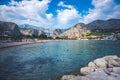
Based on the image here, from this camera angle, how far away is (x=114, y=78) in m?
15.2

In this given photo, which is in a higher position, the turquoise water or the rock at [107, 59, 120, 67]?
the rock at [107, 59, 120, 67]

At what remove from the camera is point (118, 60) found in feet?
94.0

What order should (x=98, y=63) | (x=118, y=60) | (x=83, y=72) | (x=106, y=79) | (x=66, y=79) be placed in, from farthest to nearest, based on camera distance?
1. (x=118, y=60)
2. (x=98, y=63)
3. (x=83, y=72)
4. (x=66, y=79)
5. (x=106, y=79)

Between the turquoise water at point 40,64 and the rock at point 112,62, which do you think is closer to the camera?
the turquoise water at point 40,64

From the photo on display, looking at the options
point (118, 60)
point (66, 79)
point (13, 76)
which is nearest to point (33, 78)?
point (13, 76)

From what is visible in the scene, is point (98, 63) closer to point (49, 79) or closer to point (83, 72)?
point (83, 72)

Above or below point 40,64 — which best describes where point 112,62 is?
above

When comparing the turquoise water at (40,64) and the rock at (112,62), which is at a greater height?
the rock at (112,62)

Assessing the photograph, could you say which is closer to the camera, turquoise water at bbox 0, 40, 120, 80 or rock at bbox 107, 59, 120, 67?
turquoise water at bbox 0, 40, 120, 80

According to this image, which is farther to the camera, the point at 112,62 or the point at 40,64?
the point at 40,64

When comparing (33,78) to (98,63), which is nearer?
(33,78)

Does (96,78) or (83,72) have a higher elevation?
(96,78)

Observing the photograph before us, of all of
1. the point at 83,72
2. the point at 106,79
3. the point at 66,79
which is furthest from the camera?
the point at 83,72

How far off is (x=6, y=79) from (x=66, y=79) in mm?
→ 9269
